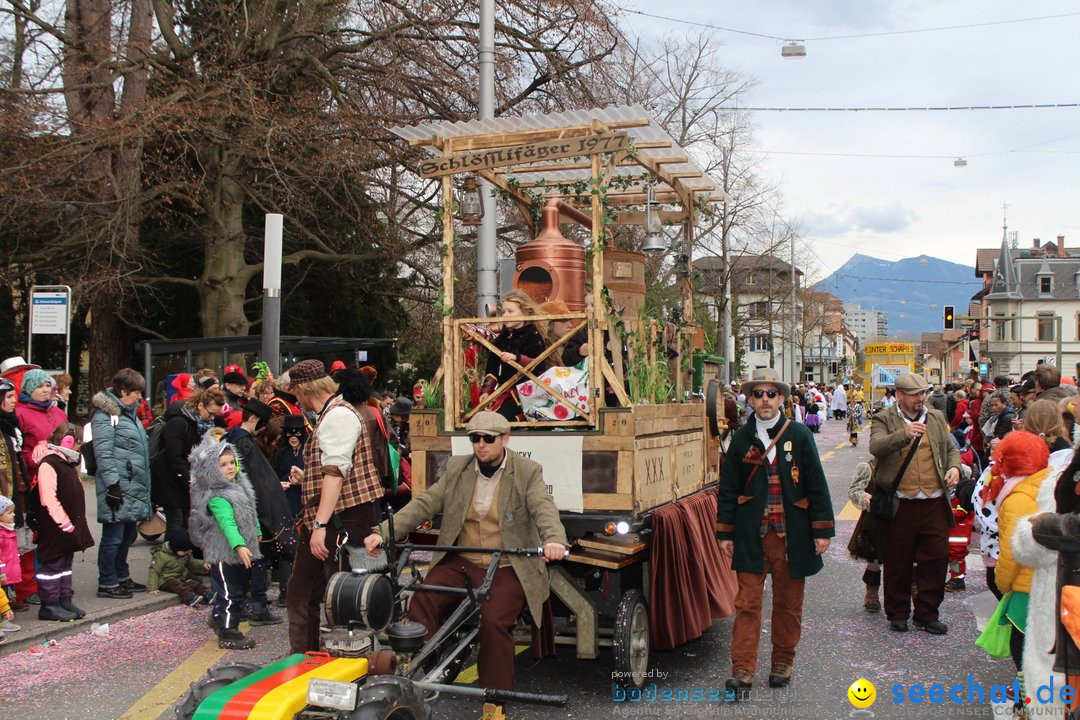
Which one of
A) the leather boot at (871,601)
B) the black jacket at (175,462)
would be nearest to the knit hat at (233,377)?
the black jacket at (175,462)

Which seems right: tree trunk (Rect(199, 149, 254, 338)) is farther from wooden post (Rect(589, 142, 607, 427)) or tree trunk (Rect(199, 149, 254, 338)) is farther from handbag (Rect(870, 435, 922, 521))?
handbag (Rect(870, 435, 922, 521))

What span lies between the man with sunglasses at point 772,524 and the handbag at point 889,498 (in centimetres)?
169

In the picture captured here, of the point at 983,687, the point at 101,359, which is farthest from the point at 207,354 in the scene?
the point at 983,687

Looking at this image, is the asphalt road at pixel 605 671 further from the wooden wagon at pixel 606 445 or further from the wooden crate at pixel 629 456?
the wooden crate at pixel 629 456

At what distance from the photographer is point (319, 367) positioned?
6250mm

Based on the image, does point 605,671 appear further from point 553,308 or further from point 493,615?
point 553,308

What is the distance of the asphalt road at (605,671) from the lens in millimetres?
5641

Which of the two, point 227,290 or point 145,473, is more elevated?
point 227,290

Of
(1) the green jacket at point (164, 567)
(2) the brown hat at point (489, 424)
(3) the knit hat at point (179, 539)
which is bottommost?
(1) the green jacket at point (164, 567)

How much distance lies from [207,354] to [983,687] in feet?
46.5

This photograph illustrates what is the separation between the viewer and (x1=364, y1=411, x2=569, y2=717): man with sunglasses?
5051mm

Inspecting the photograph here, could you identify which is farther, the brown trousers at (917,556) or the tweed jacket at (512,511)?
the brown trousers at (917,556)

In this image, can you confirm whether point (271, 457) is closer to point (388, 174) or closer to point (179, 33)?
point (388, 174)

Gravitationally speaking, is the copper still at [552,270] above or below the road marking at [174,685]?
above
